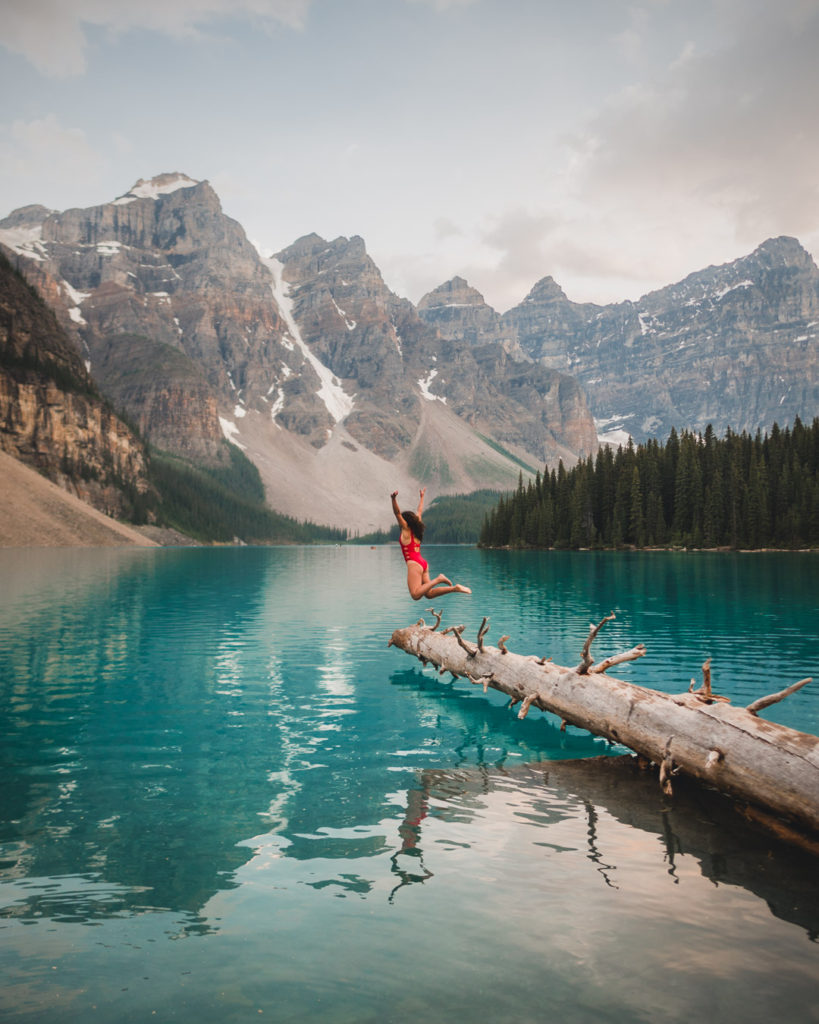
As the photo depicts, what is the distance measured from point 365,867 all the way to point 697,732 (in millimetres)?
6107

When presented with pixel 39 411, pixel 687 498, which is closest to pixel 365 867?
pixel 687 498

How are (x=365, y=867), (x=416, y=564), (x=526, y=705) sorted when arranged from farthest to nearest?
(x=416, y=564), (x=526, y=705), (x=365, y=867)

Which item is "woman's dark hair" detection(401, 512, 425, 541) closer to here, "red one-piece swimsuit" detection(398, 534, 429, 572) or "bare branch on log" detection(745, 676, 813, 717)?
"red one-piece swimsuit" detection(398, 534, 429, 572)

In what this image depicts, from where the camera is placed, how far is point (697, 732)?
447 inches

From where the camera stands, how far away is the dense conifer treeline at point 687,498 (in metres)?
118

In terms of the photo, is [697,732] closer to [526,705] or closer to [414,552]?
[526,705]

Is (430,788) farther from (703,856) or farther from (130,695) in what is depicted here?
(130,695)

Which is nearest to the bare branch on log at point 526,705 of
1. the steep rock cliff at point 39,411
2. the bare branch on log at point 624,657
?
the bare branch on log at point 624,657

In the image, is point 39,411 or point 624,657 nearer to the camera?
point 624,657

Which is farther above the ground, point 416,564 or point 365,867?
point 416,564

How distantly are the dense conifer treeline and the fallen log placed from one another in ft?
375

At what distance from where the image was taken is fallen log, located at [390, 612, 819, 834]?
9594mm

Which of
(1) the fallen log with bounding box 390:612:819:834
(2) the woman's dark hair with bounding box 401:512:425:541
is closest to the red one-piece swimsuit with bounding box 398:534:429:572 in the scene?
(2) the woman's dark hair with bounding box 401:512:425:541

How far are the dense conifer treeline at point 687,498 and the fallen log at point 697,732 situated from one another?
114179 millimetres
